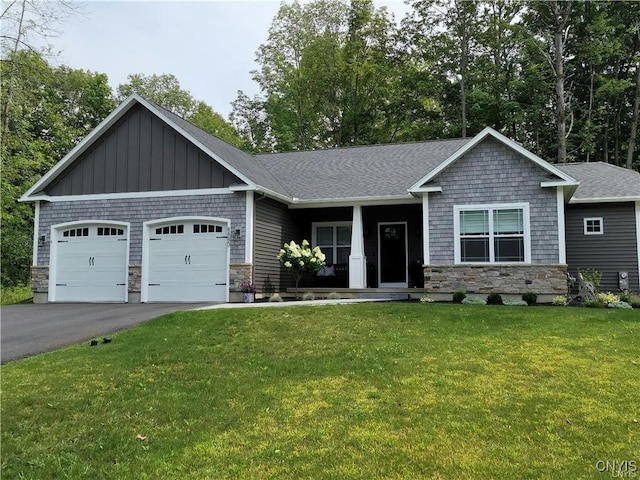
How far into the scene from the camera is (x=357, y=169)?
16.4 meters

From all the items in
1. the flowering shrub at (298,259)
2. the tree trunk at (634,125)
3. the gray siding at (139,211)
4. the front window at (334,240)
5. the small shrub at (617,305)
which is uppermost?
the tree trunk at (634,125)

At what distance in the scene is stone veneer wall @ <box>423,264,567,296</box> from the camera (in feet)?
38.1

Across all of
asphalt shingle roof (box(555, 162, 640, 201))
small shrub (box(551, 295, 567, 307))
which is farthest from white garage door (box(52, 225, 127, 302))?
asphalt shingle roof (box(555, 162, 640, 201))

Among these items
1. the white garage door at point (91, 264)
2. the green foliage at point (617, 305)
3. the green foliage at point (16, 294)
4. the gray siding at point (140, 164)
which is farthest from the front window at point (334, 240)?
the green foliage at point (16, 294)

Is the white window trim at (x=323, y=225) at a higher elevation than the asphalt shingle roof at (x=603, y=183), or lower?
lower

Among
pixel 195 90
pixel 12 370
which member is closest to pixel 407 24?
pixel 195 90

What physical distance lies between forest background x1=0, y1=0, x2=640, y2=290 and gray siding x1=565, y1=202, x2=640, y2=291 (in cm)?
896

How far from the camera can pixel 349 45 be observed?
2909 centimetres

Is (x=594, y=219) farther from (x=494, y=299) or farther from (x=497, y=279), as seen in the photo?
→ (x=494, y=299)

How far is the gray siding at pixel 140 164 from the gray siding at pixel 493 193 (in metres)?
5.47

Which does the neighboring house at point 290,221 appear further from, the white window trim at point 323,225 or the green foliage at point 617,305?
the green foliage at point 617,305

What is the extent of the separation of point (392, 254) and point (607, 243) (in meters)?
6.10

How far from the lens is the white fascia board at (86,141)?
13844 mm

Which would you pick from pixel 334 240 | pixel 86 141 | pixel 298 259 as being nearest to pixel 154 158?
pixel 86 141
